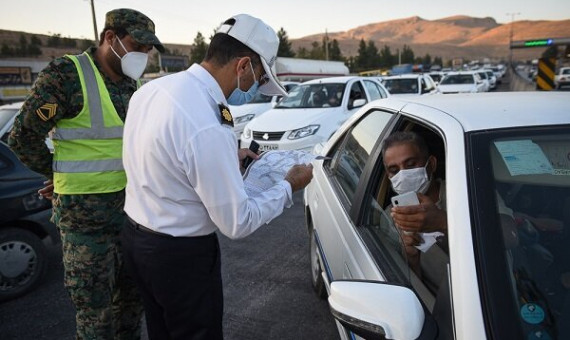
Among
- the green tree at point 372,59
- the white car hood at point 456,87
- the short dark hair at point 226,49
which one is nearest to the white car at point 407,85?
the white car hood at point 456,87

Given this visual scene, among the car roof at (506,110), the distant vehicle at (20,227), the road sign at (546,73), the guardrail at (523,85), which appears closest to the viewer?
the car roof at (506,110)

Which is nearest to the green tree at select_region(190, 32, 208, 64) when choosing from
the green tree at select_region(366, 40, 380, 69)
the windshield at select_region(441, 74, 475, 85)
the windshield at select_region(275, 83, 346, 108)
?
the green tree at select_region(366, 40, 380, 69)

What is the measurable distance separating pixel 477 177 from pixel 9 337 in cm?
325

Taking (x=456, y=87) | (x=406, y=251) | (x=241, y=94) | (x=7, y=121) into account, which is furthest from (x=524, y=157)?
(x=456, y=87)

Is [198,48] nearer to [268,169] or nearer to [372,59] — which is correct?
[372,59]

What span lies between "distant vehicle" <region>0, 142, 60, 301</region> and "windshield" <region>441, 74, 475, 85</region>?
766 inches

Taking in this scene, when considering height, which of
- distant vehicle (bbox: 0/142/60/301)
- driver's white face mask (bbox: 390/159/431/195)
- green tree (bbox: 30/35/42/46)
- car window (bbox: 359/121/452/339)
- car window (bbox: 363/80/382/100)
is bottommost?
distant vehicle (bbox: 0/142/60/301)

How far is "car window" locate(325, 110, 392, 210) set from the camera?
237cm

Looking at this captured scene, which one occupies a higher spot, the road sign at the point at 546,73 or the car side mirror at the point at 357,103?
the road sign at the point at 546,73

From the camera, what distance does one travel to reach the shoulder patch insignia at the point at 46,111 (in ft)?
6.52

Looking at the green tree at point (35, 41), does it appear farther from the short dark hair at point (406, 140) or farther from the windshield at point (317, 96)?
the short dark hair at point (406, 140)

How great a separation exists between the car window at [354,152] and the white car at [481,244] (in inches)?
11.6

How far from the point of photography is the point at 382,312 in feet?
3.87

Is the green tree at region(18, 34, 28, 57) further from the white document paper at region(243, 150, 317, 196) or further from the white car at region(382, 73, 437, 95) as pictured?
the white document paper at region(243, 150, 317, 196)
